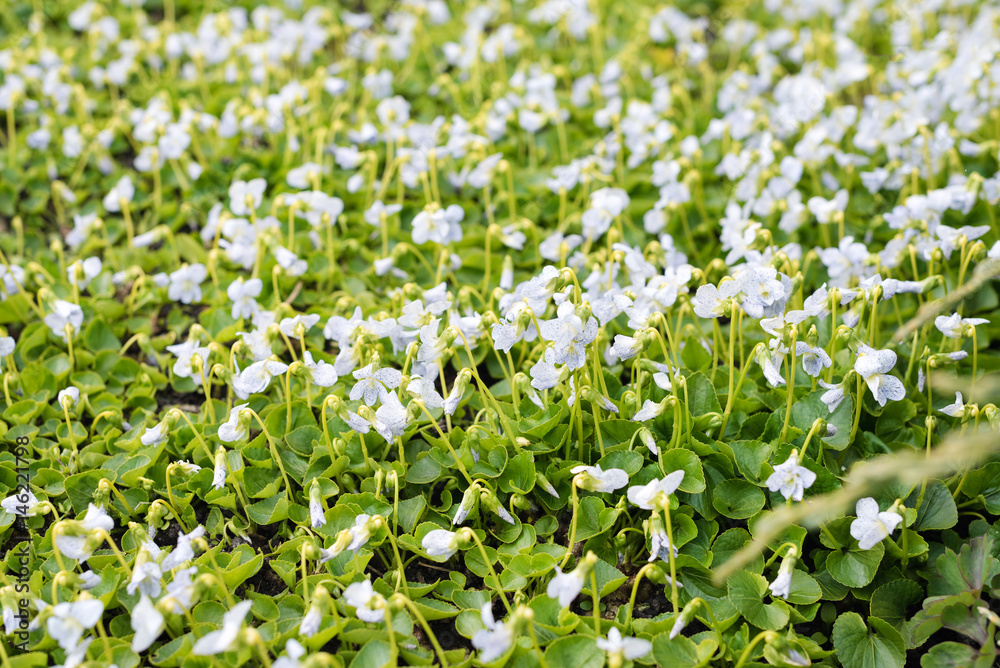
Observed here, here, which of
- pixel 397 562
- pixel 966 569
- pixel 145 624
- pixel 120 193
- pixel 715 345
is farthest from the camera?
pixel 120 193

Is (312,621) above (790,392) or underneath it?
underneath

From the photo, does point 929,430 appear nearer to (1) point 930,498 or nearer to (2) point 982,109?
(1) point 930,498

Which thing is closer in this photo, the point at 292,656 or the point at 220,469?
the point at 292,656

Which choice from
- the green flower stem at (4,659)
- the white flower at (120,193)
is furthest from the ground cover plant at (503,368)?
the white flower at (120,193)

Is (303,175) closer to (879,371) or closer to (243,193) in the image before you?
(243,193)

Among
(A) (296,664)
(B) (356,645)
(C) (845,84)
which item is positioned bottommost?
(B) (356,645)

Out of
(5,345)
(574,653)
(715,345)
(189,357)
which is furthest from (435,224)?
(574,653)

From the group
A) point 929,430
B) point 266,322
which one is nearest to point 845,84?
point 929,430

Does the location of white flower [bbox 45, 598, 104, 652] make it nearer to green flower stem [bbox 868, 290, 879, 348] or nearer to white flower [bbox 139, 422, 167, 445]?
white flower [bbox 139, 422, 167, 445]
